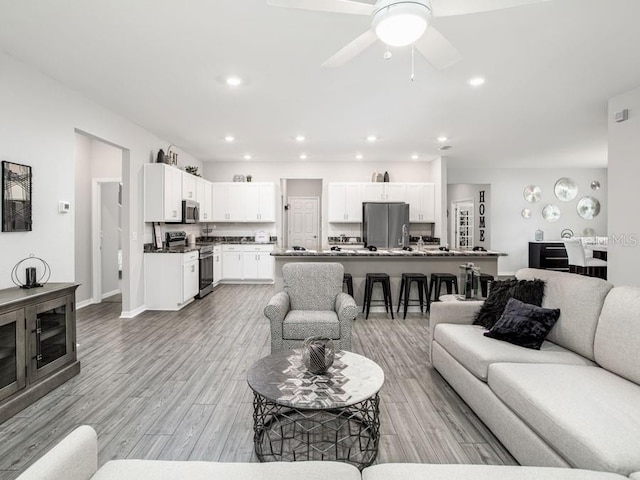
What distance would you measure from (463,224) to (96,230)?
8.37 meters

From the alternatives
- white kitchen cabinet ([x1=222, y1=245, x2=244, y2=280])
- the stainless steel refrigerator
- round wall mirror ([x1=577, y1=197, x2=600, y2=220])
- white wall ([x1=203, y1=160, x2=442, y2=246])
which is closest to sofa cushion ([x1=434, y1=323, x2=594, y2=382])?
the stainless steel refrigerator

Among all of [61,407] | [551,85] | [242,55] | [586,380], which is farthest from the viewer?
[551,85]

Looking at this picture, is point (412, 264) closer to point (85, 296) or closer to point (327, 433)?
point (327, 433)

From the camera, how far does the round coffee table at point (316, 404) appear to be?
A: 170 centimetres

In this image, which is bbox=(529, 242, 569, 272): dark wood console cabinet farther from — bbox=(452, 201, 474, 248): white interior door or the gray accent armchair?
the gray accent armchair

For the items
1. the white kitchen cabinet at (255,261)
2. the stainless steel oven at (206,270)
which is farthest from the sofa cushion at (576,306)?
the white kitchen cabinet at (255,261)

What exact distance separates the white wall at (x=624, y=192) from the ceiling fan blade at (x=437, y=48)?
3.00 m

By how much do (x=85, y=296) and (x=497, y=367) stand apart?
5.82 meters

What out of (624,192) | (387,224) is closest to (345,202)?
(387,224)

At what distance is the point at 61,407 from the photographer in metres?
2.42

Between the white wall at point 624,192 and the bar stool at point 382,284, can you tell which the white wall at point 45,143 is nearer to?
the bar stool at point 382,284

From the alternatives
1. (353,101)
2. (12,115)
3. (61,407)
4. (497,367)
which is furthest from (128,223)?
(497,367)

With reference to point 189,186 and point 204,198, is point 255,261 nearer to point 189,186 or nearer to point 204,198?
point 204,198

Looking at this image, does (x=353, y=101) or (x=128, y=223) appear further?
(x=128, y=223)
